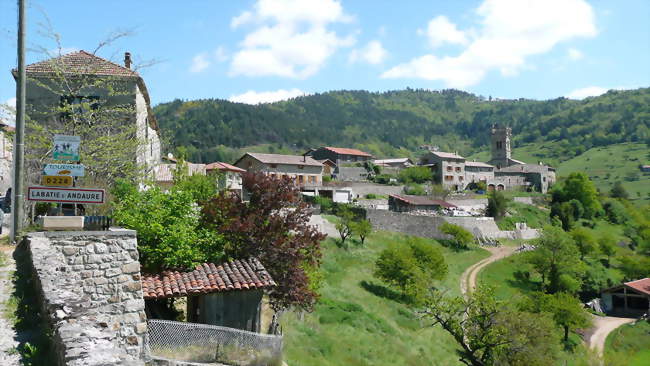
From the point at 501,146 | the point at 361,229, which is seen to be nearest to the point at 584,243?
the point at 361,229

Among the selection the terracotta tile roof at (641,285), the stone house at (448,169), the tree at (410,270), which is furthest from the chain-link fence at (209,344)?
the stone house at (448,169)

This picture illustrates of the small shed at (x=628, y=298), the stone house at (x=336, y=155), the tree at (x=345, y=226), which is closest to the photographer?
the tree at (x=345, y=226)

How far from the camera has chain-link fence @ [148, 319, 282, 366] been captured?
970 centimetres

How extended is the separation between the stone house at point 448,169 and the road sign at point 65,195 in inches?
3261

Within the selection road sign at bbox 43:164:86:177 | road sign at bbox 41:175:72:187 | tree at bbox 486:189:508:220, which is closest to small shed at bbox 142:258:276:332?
road sign at bbox 41:175:72:187

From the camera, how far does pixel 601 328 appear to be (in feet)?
156

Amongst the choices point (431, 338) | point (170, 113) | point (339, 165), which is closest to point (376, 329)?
point (431, 338)

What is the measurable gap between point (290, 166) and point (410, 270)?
1427 inches

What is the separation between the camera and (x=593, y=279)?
57438 millimetres

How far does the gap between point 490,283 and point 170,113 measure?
547 feet

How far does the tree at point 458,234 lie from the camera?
5556cm

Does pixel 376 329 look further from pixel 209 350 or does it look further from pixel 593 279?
pixel 593 279

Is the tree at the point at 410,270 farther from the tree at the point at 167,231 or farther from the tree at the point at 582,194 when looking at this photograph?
the tree at the point at 582,194

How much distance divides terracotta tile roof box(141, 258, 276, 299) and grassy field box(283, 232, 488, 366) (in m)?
3.37
